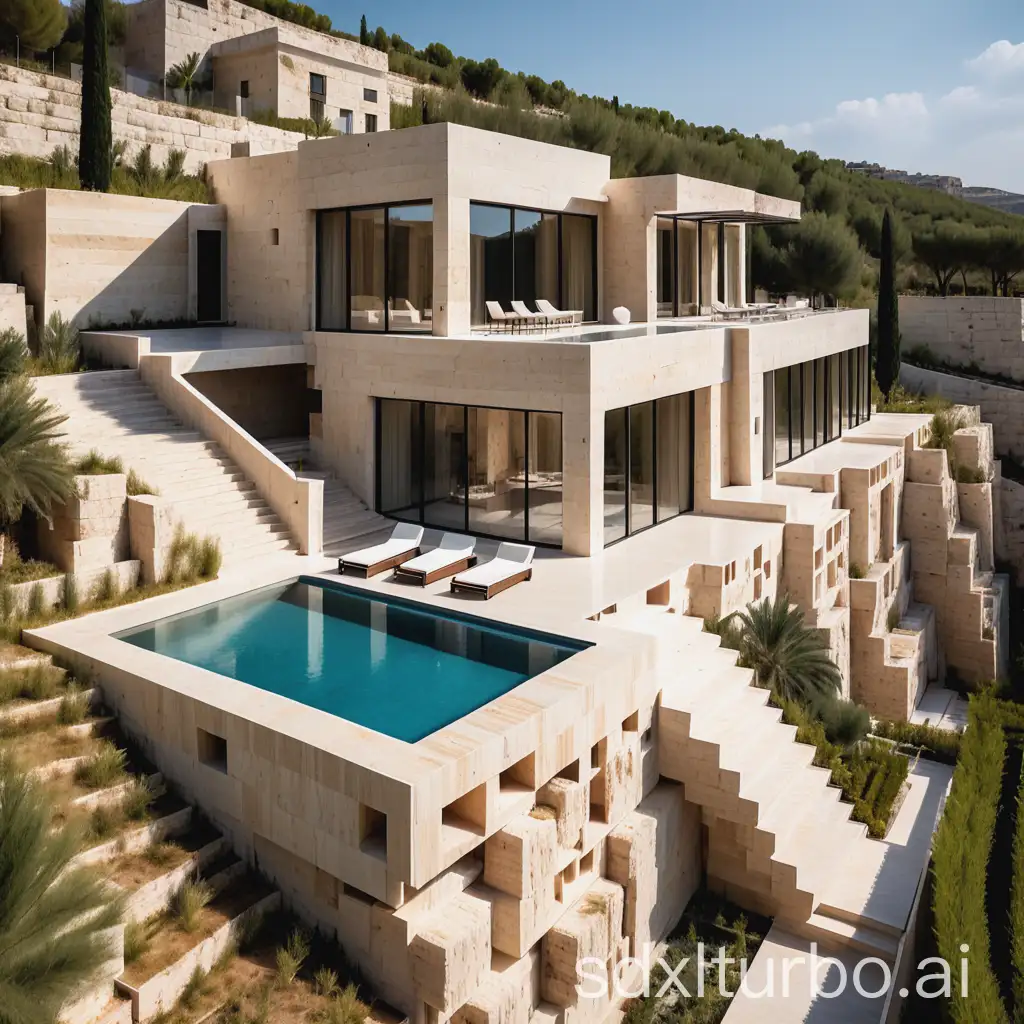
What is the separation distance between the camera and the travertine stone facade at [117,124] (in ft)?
76.2

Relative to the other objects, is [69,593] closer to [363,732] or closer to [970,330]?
[363,732]

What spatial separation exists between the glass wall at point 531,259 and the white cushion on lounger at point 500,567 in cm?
624

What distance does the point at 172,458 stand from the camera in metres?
15.4

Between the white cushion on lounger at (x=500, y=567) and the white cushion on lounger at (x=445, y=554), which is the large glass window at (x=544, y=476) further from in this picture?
the white cushion on lounger at (x=445, y=554)

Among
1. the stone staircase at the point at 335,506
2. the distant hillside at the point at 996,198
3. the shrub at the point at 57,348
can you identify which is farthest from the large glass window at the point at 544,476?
the distant hillside at the point at 996,198

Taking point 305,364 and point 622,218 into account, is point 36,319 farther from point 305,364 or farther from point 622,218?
point 622,218

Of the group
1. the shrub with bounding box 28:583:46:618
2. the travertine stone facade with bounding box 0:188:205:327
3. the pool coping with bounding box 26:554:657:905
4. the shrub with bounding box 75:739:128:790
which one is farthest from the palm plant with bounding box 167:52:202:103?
the shrub with bounding box 75:739:128:790

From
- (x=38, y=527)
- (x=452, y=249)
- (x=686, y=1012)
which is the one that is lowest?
(x=686, y=1012)

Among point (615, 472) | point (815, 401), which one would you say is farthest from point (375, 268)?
point (815, 401)

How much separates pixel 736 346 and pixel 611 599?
8.30 meters

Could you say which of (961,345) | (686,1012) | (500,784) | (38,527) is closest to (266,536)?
(38,527)

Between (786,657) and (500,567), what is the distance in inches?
168

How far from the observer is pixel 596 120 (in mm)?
32688

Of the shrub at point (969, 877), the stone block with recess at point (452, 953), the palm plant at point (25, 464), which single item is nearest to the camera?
the stone block with recess at point (452, 953)
